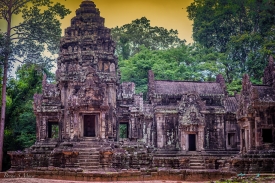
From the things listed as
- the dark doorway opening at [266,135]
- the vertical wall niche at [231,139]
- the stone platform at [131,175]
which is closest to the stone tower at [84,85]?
the stone platform at [131,175]

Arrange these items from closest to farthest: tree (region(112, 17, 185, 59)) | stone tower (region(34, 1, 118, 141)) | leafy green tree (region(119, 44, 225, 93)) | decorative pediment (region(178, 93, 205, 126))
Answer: stone tower (region(34, 1, 118, 141)) < decorative pediment (region(178, 93, 205, 126)) < leafy green tree (region(119, 44, 225, 93)) < tree (region(112, 17, 185, 59))

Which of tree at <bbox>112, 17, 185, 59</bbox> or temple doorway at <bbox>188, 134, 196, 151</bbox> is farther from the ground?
tree at <bbox>112, 17, 185, 59</bbox>

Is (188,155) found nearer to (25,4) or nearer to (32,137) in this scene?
(32,137)

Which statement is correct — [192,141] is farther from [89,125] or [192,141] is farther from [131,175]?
[131,175]

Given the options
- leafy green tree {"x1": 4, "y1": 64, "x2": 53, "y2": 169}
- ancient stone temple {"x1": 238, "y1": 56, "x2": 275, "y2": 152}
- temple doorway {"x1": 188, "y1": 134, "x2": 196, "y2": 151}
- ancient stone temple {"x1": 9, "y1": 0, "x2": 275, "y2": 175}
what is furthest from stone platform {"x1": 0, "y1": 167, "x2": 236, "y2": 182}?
temple doorway {"x1": 188, "y1": 134, "x2": 196, "y2": 151}

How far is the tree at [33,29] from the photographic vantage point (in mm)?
28062

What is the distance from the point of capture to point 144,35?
2159 inches

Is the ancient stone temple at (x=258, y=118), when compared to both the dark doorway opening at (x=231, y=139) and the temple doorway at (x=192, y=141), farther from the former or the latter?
the temple doorway at (x=192, y=141)

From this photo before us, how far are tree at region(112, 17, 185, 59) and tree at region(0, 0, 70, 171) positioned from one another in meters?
24.6

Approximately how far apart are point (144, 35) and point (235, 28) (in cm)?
1260

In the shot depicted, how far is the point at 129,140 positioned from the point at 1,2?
540 inches

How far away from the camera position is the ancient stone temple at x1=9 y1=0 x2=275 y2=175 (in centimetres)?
2338

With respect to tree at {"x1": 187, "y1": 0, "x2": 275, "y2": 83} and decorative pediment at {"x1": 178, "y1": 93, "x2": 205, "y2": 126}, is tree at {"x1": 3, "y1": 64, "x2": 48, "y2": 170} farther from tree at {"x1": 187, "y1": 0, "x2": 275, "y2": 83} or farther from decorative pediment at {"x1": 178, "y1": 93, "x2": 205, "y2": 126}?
tree at {"x1": 187, "y1": 0, "x2": 275, "y2": 83}

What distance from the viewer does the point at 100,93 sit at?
958 inches
